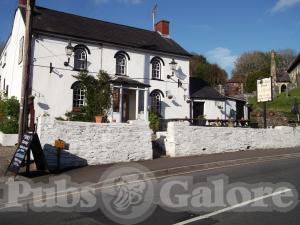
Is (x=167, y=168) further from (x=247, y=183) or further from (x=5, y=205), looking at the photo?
(x=5, y=205)

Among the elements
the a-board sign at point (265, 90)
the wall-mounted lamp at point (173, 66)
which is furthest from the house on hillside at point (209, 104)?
the a-board sign at point (265, 90)

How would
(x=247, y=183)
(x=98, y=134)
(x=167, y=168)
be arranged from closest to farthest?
(x=247, y=183), (x=167, y=168), (x=98, y=134)

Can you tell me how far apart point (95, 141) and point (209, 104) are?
55.4 ft

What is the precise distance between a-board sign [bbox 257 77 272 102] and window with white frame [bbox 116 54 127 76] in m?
8.88

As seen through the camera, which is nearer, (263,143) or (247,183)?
(247,183)

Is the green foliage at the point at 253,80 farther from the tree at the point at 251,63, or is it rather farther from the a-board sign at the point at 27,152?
the a-board sign at the point at 27,152

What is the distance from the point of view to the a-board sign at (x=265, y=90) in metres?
21.9

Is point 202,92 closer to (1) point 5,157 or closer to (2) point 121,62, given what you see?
(2) point 121,62

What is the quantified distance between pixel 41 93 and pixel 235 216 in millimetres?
16943

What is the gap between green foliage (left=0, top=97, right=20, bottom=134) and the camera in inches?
733

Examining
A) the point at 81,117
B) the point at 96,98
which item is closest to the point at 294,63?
the point at 81,117

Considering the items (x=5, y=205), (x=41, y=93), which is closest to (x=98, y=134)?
(x=5, y=205)

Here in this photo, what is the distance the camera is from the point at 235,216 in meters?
6.80

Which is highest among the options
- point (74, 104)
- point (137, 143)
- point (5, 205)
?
point (74, 104)
